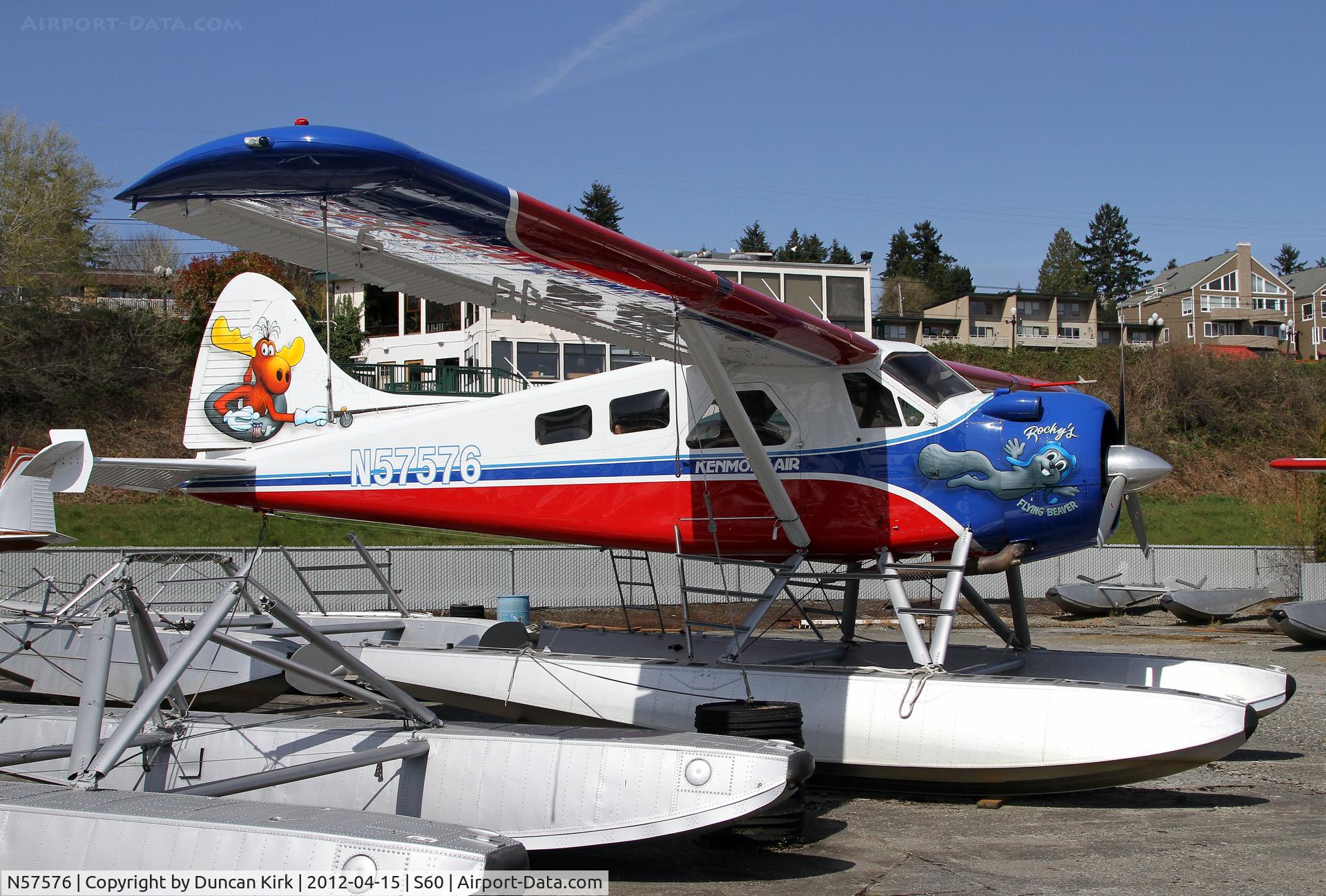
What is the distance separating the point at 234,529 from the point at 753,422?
59.2 ft

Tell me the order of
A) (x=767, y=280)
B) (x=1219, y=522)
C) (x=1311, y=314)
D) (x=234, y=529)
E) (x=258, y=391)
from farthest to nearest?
(x=1311, y=314) → (x=1219, y=522) → (x=767, y=280) → (x=234, y=529) → (x=258, y=391)

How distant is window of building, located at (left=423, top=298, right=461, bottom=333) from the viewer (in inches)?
Answer: 1438

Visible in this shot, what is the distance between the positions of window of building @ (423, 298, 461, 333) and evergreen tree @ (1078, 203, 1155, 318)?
8059 centimetres

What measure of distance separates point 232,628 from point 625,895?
6693 millimetres

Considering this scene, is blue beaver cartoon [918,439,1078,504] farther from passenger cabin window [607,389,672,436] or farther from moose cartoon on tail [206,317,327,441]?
moose cartoon on tail [206,317,327,441]

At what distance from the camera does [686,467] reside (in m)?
9.06

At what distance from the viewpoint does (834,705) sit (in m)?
7.28

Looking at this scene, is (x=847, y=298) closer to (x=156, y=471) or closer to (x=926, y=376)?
(x=926, y=376)

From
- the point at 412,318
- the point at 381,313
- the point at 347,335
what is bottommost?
the point at 347,335

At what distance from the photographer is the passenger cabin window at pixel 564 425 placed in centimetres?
944

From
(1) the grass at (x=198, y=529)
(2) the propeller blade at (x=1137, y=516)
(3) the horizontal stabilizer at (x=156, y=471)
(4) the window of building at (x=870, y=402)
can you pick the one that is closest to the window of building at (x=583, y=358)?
(1) the grass at (x=198, y=529)

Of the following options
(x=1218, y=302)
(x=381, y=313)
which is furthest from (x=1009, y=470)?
(x=1218, y=302)

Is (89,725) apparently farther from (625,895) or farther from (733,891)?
(733,891)

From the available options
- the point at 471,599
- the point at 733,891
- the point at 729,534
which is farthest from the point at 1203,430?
the point at 733,891
